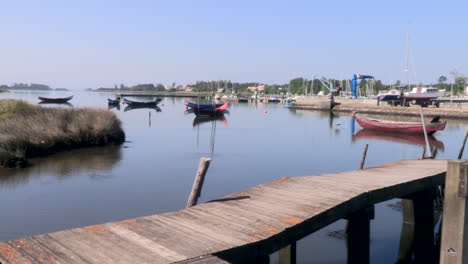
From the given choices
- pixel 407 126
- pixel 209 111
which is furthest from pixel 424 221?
pixel 209 111

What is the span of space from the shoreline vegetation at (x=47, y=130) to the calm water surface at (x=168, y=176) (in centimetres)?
103

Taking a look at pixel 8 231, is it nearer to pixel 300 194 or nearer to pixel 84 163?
pixel 300 194

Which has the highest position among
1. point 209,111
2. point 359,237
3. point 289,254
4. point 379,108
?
point 379,108

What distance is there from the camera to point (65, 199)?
17188 mm

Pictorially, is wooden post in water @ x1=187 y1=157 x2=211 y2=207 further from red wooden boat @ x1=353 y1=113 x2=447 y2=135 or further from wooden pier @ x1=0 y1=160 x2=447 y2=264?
red wooden boat @ x1=353 y1=113 x2=447 y2=135

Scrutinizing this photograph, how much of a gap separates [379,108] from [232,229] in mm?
77755

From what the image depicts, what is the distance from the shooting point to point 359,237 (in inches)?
418

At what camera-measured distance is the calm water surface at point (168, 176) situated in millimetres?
13844

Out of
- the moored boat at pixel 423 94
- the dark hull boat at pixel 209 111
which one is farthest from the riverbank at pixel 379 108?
the dark hull boat at pixel 209 111

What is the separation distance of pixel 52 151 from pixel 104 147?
419 centimetres

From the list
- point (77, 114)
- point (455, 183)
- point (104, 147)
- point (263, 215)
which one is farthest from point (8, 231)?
point (77, 114)

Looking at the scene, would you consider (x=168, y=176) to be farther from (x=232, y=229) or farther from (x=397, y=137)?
(x=397, y=137)

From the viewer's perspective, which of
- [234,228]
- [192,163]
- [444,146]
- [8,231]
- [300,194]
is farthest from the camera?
[444,146]

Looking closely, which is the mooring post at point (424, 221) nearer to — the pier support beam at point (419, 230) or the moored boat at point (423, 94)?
the pier support beam at point (419, 230)
